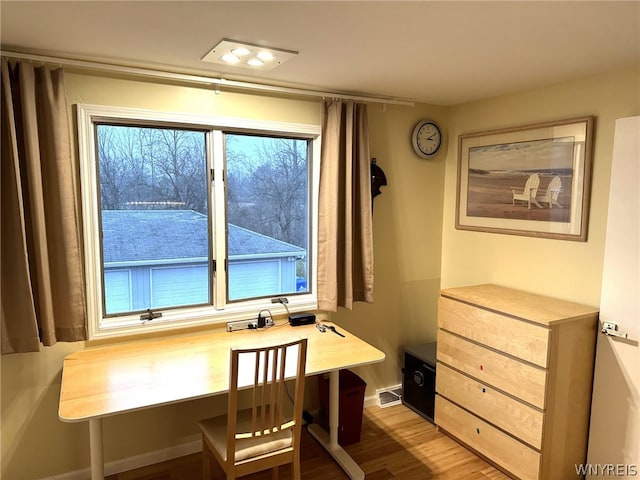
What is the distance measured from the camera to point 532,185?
2.89m

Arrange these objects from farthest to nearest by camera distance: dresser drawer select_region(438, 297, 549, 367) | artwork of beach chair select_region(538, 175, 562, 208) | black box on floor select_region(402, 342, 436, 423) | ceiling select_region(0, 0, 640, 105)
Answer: black box on floor select_region(402, 342, 436, 423) < artwork of beach chair select_region(538, 175, 562, 208) < dresser drawer select_region(438, 297, 549, 367) < ceiling select_region(0, 0, 640, 105)

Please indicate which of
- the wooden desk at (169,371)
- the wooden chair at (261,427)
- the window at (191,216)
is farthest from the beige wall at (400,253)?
the wooden chair at (261,427)

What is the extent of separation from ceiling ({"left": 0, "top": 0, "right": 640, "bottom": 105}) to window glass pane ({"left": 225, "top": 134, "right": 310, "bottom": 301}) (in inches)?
20.6

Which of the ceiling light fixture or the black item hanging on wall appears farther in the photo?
the black item hanging on wall

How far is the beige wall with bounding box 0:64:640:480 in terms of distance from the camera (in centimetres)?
241

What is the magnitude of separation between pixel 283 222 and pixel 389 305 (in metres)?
1.10

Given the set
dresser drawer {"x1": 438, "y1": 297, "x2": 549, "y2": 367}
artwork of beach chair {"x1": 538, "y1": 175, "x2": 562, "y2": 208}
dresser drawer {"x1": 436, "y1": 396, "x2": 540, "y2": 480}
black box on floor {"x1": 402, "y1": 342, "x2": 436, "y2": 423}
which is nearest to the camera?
dresser drawer {"x1": 438, "y1": 297, "x2": 549, "y2": 367}

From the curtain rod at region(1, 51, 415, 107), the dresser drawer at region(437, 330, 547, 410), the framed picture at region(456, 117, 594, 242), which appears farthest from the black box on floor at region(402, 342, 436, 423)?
the curtain rod at region(1, 51, 415, 107)

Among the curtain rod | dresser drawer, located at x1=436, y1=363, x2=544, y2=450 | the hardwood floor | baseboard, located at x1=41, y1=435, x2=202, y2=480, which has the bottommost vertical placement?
the hardwood floor

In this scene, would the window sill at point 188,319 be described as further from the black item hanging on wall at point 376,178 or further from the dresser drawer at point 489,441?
the dresser drawer at point 489,441

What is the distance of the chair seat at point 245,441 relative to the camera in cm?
207

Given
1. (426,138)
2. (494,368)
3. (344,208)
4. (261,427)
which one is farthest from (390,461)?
(426,138)

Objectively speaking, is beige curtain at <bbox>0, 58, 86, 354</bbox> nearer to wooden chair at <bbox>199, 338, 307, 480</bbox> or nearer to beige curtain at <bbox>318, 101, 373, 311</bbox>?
wooden chair at <bbox>199, 338, 307, 480</bbox>

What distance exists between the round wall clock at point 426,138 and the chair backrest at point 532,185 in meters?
→ 0.80
